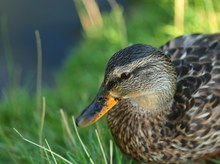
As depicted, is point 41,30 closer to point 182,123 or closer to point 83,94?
point 83,94

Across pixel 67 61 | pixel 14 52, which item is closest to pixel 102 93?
pixel 67 61

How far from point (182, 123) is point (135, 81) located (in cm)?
40

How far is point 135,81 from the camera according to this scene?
122 inches

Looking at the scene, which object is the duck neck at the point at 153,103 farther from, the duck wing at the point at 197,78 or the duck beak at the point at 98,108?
the duck beak at the point at 98,108

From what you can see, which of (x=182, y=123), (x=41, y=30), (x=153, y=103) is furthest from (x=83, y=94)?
(x=41, y=30)

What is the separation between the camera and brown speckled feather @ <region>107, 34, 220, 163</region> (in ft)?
10.5

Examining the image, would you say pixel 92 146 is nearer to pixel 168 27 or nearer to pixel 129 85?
pixel 129 85

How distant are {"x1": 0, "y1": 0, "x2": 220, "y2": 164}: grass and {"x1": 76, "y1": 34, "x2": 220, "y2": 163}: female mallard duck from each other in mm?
181

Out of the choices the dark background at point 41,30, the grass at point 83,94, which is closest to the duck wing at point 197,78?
the grass at point 83,94

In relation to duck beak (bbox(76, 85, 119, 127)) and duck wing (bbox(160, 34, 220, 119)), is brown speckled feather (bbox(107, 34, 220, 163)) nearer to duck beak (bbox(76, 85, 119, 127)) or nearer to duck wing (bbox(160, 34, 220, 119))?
duck wing (bbox(160, 34, 220, 119))

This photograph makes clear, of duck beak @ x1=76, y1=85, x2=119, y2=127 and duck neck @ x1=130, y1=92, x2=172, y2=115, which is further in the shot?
duck neck @ x1=130, y1=92, x2=172, y2=115

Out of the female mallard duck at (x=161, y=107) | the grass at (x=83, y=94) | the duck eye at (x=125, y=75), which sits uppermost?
the duck eye at (x=125, y=75)

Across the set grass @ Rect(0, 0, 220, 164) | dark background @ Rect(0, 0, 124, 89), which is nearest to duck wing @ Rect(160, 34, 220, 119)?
grass @ Rect(0, 0, 220, 164)

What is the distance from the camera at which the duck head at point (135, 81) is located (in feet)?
9.90
